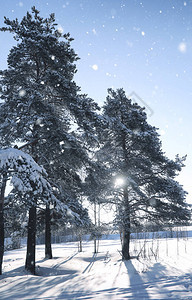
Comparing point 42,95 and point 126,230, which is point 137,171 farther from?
point 42,95

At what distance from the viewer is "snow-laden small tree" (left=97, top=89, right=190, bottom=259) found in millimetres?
11711

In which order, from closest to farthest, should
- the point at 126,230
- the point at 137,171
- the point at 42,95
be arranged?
the point at 42,95 → the point at 126,230 → the point at 137,171

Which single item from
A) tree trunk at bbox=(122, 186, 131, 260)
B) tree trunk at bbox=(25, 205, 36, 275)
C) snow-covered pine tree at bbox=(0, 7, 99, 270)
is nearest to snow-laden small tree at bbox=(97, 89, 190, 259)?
tree trunk at bbox=(122, 186, 131, 260)

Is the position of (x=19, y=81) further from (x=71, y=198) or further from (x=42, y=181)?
(x=71, y=198)

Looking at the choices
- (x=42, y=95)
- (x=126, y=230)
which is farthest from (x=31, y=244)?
(x=42, y=95)

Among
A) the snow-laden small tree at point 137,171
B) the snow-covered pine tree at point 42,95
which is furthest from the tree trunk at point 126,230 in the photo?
the snow-covered pine tree at point 42,95

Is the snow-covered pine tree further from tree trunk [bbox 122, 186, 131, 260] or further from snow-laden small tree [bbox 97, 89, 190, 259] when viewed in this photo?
tree trunk [bbox 122, 186, 131, 260]

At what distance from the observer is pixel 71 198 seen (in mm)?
10711

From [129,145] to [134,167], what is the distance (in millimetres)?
1873

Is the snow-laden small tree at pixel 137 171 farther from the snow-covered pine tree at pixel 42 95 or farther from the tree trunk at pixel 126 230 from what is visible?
the snow-covered pine tree at pixel 42 95

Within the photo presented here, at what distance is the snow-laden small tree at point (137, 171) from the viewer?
38.4ft

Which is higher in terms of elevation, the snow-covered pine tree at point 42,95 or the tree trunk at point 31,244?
the snow-covered pine tree at point 42,95

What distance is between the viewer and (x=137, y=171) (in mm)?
12891

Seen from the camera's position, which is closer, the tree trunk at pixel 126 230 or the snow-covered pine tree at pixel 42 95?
the snow-covered pine tree at pixel 42 95
